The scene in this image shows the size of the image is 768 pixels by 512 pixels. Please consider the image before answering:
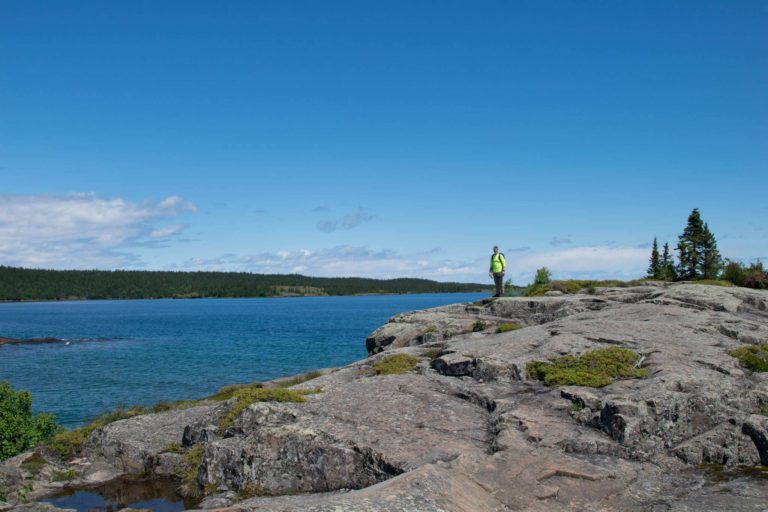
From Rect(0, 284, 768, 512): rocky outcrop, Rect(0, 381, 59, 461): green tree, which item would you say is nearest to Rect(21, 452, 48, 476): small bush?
Rect(0, 284, 768, 512): rocky outcrop

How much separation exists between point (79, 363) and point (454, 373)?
181ft

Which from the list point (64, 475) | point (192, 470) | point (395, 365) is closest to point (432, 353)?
point (395, 365)

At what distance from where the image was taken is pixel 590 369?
790 inches

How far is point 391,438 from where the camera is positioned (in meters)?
15.7

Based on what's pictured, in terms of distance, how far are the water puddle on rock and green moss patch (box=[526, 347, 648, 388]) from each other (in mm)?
11967

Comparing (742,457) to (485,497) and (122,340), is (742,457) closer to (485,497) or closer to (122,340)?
(485,497)

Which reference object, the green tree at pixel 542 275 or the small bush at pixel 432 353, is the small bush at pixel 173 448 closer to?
the small bush at pixel 432 353

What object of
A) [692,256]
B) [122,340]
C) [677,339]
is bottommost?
[122,340]

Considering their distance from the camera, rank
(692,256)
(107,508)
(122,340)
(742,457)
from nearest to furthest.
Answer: (742,457)
(107,508)
(692,256)
(122,340)

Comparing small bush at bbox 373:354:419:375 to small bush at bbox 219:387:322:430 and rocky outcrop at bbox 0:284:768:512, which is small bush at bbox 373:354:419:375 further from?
small bush at bbox 219:387:322:430

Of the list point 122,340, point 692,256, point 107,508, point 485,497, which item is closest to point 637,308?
point 485,497

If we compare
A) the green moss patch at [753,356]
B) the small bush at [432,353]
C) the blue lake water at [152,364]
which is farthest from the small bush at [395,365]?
the blue lake water at [152,364]

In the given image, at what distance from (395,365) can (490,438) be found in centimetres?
841

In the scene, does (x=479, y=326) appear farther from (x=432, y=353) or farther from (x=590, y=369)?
(x=590, y=369)
